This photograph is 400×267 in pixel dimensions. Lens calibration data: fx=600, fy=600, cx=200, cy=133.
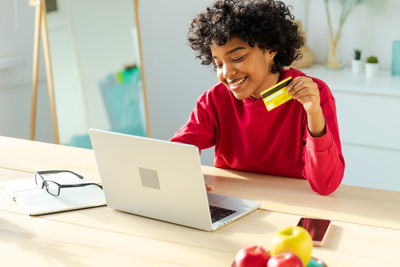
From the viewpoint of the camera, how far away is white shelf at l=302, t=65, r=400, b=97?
288 centimetres

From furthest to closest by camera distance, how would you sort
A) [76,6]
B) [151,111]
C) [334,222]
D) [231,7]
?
[151,111]
[76,6]
[231,7]
[334,222]

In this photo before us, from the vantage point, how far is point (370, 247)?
4.39 ft

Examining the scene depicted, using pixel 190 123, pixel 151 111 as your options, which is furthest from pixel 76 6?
pixel 190 123


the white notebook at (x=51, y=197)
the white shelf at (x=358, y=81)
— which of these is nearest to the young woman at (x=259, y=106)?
the white notebook at (x=51, y=197)

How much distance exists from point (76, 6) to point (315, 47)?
137 centimetres

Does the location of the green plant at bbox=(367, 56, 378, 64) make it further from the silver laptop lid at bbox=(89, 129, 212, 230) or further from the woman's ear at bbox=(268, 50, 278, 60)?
the silver laptop lid at bbox=(89, 129, 212, 230)

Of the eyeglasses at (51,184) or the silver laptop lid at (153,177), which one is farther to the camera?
the eyeglasses at (51,184)

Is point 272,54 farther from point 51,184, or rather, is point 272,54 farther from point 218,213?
point 51,184

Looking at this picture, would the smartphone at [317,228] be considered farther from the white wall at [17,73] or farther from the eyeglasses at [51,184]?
the white wall at [17,73]

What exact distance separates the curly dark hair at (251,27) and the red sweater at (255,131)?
0.34 ft

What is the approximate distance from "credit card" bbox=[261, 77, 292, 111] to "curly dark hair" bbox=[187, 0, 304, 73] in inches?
7.3

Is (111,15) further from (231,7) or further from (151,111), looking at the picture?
(231,7)

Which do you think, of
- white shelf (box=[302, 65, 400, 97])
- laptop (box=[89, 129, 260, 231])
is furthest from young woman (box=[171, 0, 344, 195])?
white shelf (box=[302, 65, 400, 97])

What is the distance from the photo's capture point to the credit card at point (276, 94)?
157 cm
